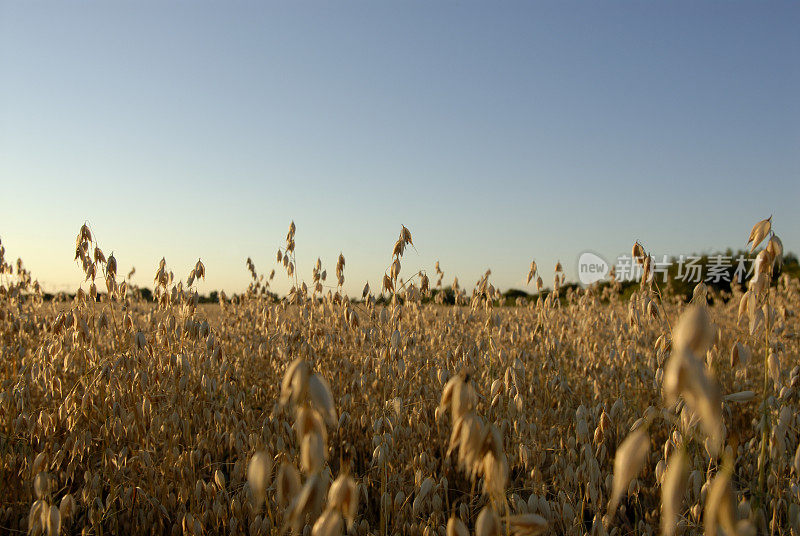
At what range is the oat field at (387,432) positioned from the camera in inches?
37.7

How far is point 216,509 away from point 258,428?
3.19 feet

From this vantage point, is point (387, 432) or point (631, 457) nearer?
point (631, 457)

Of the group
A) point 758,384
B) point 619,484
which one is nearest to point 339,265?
point 619,484

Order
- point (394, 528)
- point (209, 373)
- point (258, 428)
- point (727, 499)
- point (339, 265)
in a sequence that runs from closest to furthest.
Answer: point (727, 499), point (394, 528), point (258, 428), point (339, 265), point (209, 373)

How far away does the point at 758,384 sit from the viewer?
4500 mm

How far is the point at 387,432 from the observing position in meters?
2.82

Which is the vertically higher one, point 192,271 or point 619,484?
point 192,271

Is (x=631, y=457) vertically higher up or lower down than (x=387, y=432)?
higher up

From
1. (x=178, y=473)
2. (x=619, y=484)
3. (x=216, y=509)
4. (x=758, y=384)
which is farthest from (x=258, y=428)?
(x=758, y=384)

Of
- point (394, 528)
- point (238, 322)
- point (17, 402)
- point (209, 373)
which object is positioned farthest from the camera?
point (238, 322)

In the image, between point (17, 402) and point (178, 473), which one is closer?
point (178, 473)

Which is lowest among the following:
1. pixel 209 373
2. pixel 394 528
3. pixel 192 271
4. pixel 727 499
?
pixel 394 528

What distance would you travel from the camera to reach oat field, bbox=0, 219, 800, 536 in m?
0.96

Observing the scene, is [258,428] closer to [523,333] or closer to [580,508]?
[580,508]
